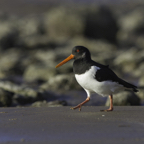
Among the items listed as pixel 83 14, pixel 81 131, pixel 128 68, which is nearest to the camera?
pixel 81 131

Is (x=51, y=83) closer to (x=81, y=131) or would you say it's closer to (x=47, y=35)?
(x=81, y=131)

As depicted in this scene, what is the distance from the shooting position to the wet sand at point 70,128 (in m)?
3.26

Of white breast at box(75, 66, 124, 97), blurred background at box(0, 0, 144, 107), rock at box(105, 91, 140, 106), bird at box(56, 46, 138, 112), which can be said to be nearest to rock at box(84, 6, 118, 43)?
blurred background at box(0, 0, 144, 107)

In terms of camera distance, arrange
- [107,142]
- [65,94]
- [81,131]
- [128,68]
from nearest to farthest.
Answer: [107,142], [81,131], [65,94], [128,68]

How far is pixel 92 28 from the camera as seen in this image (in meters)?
19.8

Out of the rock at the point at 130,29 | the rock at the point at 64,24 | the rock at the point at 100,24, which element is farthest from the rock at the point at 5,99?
the rock at the point at 130,29

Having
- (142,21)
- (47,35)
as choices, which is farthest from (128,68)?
(142,21)

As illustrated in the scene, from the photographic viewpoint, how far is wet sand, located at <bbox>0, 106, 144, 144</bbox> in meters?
3.26

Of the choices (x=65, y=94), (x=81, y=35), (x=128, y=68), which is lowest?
(x=65, y=94)

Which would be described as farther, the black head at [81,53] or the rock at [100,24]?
the rock at [100,24]

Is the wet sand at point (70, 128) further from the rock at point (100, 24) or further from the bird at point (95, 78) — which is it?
the rock at point (100, 24)

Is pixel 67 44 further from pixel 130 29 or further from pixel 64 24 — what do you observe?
pixel 130 29

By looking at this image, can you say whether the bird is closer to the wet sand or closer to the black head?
the black head

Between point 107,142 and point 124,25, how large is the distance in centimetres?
2185
